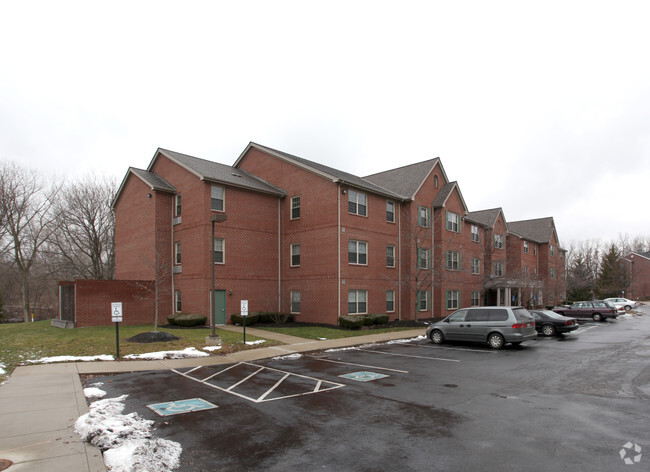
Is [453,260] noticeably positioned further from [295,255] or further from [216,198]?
[216,198]

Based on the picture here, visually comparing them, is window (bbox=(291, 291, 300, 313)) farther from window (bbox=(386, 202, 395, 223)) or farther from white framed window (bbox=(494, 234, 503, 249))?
white framed window (bbox=(494, 234, 503, 249))

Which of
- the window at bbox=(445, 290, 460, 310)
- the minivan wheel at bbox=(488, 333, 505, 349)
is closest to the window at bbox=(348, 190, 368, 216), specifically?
the window at bbox=(445, 290, 460, 310)

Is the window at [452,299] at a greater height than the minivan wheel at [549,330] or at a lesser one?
greater

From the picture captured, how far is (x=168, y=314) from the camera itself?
86.6 ft

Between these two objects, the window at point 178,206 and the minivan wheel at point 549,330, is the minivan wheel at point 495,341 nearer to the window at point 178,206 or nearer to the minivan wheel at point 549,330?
the minivan wheel at point 549,330

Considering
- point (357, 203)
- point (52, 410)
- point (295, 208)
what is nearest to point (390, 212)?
point (357, 203)

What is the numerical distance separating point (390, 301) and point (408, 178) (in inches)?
388

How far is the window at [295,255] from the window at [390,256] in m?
6.25

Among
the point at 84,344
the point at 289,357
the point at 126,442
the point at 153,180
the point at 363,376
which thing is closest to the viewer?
the point at 126,442

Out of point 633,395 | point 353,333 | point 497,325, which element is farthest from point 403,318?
point 633,395

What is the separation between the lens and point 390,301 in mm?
28625

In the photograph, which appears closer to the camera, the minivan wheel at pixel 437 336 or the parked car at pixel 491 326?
the parked car at pixel 491 326

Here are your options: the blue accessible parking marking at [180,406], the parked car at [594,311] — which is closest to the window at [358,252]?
the blue accessible parking marking at [180,406]

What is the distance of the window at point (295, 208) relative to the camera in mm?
27734
